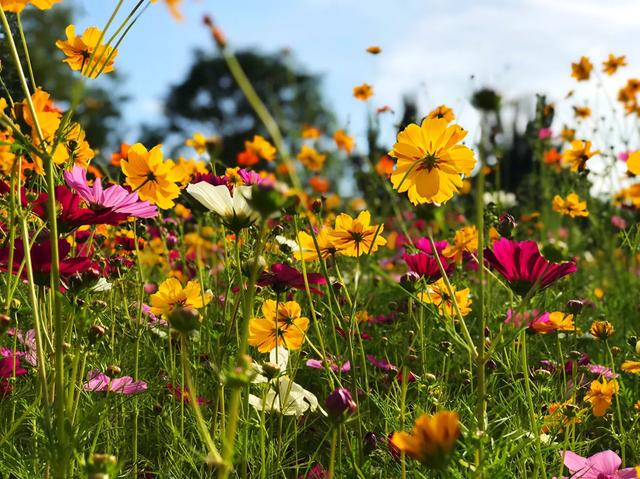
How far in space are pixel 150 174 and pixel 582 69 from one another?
2260mm

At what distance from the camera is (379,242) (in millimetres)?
960

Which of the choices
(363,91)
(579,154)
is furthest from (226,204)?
(363,91)

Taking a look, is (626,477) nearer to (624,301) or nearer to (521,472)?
(521,472)

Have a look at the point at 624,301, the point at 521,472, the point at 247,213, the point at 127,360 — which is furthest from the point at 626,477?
the point at 624,301

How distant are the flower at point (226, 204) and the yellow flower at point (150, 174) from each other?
19cm

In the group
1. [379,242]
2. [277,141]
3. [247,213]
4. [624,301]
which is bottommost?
[624,301]

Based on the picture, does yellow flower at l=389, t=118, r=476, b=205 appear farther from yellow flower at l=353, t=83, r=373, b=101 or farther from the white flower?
yellow flower at l=353, t=83, r=373, b=101

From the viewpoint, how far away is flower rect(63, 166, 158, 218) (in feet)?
2.54

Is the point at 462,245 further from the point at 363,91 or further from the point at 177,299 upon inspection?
the point at 363,91

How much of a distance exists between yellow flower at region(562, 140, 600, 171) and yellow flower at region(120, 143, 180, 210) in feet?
4.10

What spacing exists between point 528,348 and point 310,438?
48cm

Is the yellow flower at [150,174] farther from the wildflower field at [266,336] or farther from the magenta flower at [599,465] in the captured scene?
the magenta flower at [599,465]

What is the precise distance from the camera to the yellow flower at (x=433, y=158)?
763 mm

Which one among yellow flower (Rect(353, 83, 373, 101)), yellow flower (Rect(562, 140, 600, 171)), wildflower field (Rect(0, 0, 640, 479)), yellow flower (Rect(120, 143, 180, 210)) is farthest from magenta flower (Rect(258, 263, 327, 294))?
yellow flower (Rect(353, 83, 373, 101))
